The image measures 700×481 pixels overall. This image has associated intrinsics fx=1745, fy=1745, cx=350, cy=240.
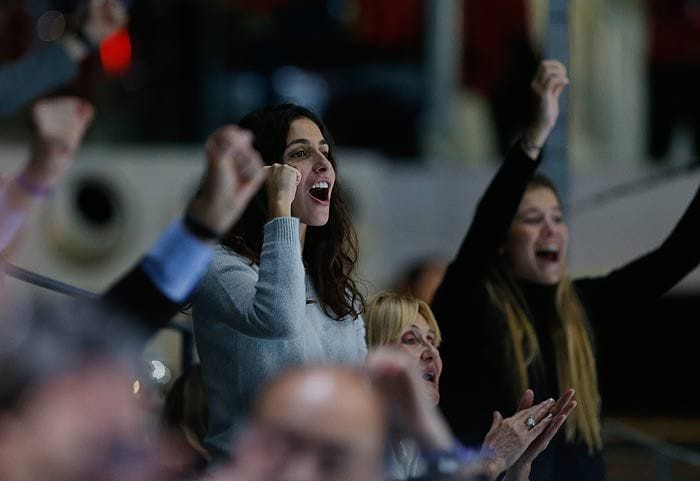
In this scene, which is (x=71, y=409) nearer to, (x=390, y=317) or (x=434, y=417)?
(x=434, y=417)

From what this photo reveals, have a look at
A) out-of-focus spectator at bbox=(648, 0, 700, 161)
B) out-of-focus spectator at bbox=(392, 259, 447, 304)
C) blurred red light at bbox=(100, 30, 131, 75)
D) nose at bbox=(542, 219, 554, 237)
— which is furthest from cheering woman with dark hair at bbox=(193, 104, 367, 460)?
out-of-focus spectator at bbox=(648, 0, 700, 161)

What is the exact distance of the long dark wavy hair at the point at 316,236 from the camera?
3662mm

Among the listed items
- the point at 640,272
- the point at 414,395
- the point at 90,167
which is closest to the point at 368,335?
the point at 640,272

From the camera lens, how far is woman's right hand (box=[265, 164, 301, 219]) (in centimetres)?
340

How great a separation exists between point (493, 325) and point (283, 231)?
0.98 metres

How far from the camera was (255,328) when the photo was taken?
335 cm

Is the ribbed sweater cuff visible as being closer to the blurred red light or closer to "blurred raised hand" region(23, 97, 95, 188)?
"blurred raised hand" region(23, 97, 95, 188)

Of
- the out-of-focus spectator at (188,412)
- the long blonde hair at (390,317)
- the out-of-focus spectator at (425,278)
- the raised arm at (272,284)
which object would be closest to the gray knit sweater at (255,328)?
the raised arm at (272,284)

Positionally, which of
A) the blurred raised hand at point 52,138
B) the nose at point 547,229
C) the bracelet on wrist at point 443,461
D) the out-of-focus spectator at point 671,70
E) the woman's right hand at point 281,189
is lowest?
the out-of-focus spectator at point 671,70

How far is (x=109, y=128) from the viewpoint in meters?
12.5

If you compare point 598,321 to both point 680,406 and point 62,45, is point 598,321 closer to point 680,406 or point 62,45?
point 62,45

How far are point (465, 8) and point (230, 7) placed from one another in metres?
1.74

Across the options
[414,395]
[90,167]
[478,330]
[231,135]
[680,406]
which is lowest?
[680,406]

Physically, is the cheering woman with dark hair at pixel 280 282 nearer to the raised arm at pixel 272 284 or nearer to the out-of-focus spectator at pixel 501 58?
the raised arm at pixel 272 284
